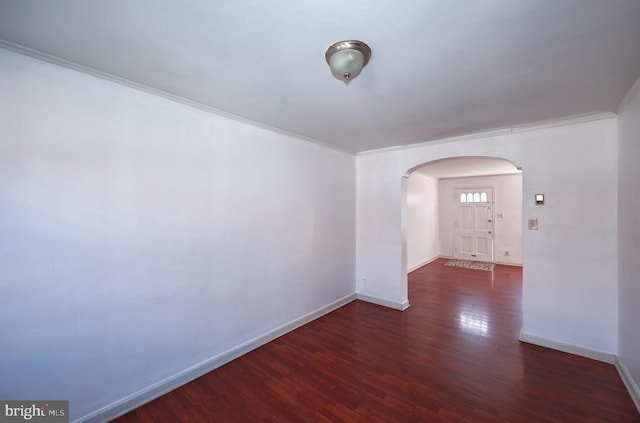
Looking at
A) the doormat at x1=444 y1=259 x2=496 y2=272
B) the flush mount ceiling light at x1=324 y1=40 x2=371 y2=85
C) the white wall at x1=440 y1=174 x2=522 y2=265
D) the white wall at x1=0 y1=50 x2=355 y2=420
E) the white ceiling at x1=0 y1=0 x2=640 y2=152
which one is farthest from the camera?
the white wall at x1=440 y1=174 x2=522 y2=265

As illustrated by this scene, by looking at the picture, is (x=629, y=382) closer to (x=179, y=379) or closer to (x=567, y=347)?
(x=567, y=347)

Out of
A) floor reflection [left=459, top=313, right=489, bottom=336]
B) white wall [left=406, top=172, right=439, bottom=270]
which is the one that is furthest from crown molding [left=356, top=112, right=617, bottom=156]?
white wall [left=406, top=172, right=439, bottom=270]

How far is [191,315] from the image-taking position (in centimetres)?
230

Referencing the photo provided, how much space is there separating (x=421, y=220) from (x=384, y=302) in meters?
3.50

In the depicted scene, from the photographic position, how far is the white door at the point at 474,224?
7.01m

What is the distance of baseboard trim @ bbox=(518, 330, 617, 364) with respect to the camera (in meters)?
2.54

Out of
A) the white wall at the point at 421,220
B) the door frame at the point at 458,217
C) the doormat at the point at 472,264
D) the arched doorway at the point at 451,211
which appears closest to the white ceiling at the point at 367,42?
the white wall at the point at 421,220

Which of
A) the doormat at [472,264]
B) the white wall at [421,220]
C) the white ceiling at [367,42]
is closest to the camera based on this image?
the white ceiling at [367,42]

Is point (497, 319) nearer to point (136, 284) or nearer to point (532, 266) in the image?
point (532, 266)

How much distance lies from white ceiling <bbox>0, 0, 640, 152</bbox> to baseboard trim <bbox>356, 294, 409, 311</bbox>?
9.42ft

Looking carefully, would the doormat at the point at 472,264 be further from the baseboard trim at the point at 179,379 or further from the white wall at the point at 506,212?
the baseboard trim at the point at 179,379

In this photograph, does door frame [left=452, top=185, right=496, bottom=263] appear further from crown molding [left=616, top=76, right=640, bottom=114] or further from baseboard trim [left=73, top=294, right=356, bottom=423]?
baseboard trim [left=73, top=294, right=356, bottom=423]

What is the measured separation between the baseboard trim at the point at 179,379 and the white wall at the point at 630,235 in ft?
10.3

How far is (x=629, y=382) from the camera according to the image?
2.13 meters
